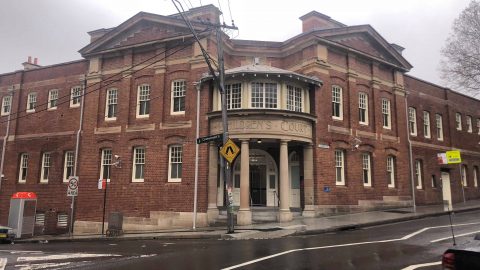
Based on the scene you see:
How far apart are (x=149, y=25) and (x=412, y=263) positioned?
2083 centimetres

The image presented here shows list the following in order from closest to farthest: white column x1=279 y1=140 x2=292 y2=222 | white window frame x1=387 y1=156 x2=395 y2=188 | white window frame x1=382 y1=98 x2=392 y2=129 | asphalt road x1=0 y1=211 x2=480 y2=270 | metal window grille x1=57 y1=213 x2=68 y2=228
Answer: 1. asphalt road x1=0 y1=211 x2=480 y2=270
2. white column x1=279 y1=140 x2=292 y2=222
3. metal window grille x1=57 y1=213 x2=68 y2=228
4. white window frame x1=387 y1=156 x2=395 y2=188
5. white window frame x1=382 y1=98 x2=392 y2=129

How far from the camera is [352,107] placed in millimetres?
24562

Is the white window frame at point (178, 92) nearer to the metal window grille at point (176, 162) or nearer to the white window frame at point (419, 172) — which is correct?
the metal window grille at point (176, 162)

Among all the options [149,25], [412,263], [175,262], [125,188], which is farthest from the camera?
[149,25]

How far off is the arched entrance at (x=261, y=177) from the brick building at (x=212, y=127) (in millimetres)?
60

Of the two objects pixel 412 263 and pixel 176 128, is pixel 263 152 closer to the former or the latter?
pixel 176 128

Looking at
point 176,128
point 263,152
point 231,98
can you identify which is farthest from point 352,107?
point 176,128

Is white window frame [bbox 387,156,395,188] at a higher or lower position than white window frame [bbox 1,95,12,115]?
lower

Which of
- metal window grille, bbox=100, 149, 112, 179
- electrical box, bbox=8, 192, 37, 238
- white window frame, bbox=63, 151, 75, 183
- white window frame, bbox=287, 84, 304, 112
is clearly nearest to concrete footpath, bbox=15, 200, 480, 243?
electrical box, bbox=8, 192, 37, 238

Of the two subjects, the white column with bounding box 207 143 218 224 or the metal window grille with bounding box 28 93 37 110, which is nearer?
the white column with bounding box 207 143 218 224

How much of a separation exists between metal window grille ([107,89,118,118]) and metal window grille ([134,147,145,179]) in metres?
2.99

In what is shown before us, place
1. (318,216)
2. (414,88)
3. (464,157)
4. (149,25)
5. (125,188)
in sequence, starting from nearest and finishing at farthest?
(318,216)
(125,188)
(149,25)
(414,88)
(464,157)

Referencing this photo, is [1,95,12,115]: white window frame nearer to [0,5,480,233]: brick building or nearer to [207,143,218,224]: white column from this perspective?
[0,5,480,233]: brick building

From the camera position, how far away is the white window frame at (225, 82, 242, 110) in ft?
69.5
